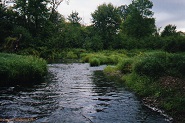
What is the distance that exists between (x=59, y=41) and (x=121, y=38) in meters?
24.7

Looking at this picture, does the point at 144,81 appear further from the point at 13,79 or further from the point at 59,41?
the point at 59,41

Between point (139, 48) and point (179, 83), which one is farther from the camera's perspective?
point (139, 48)

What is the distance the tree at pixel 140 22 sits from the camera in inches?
3164

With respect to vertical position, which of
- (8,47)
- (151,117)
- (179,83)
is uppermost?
(8,47)

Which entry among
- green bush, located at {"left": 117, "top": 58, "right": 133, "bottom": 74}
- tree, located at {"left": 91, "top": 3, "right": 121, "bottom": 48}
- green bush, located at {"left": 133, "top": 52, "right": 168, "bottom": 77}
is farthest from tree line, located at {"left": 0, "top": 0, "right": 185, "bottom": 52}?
green bush, located at {"left": 133, "top": 52, "right": 168, "bottom": 77}

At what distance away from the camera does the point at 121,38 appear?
7269 cm

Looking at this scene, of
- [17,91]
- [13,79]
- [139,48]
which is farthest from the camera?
[139,48]

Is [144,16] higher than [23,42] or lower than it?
higher

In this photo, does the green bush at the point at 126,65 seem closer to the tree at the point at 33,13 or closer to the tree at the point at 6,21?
the tree at the point at 6,21

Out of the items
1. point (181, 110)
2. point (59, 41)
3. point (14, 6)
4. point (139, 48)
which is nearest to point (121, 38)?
point (139, 48)

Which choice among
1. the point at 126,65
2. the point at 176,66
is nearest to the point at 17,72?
the point at 126,65

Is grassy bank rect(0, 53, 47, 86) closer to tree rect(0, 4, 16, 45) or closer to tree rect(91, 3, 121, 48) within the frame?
tree rect(0, 4, 16, 45)

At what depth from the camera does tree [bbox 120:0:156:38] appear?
264 ft

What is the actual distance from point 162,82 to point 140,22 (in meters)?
70.8
